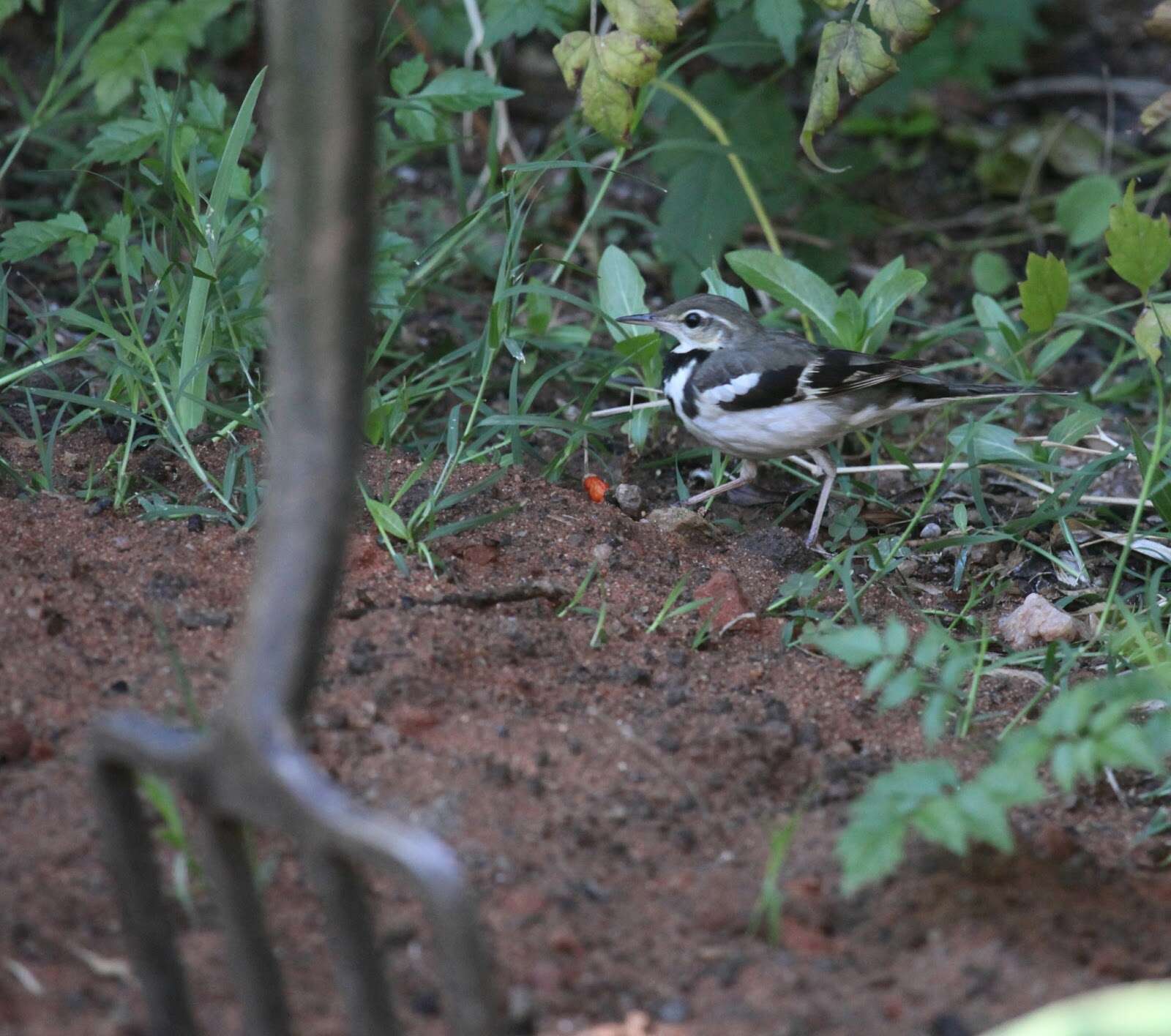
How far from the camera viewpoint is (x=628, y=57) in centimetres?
457

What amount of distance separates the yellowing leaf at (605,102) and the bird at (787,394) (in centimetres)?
88

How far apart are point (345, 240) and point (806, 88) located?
646cm

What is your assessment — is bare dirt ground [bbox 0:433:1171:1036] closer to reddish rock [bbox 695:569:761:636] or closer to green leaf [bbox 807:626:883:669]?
reddish rock [bbox 695:569:761:636]

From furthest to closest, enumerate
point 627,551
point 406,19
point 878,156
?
point 878,156, point 406,19, point 627,551

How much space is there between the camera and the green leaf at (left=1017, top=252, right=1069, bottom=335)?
5.29 meters

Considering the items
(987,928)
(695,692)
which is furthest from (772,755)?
(987,928)

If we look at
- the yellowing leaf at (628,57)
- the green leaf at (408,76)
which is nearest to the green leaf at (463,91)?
the green leaf at (408,76)

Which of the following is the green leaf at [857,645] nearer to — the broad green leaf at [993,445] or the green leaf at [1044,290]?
the broad green leaf at [993,445]

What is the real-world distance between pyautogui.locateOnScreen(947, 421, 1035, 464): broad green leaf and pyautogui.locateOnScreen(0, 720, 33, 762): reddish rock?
342 centimetres

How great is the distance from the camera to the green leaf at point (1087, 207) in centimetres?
691

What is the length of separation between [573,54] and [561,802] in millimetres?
2637

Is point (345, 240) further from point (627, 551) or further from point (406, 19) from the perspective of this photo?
point (406, 19)

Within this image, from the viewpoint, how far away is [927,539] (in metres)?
5.35

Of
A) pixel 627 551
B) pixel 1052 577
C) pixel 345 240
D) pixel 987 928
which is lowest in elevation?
pixel 1052 577
